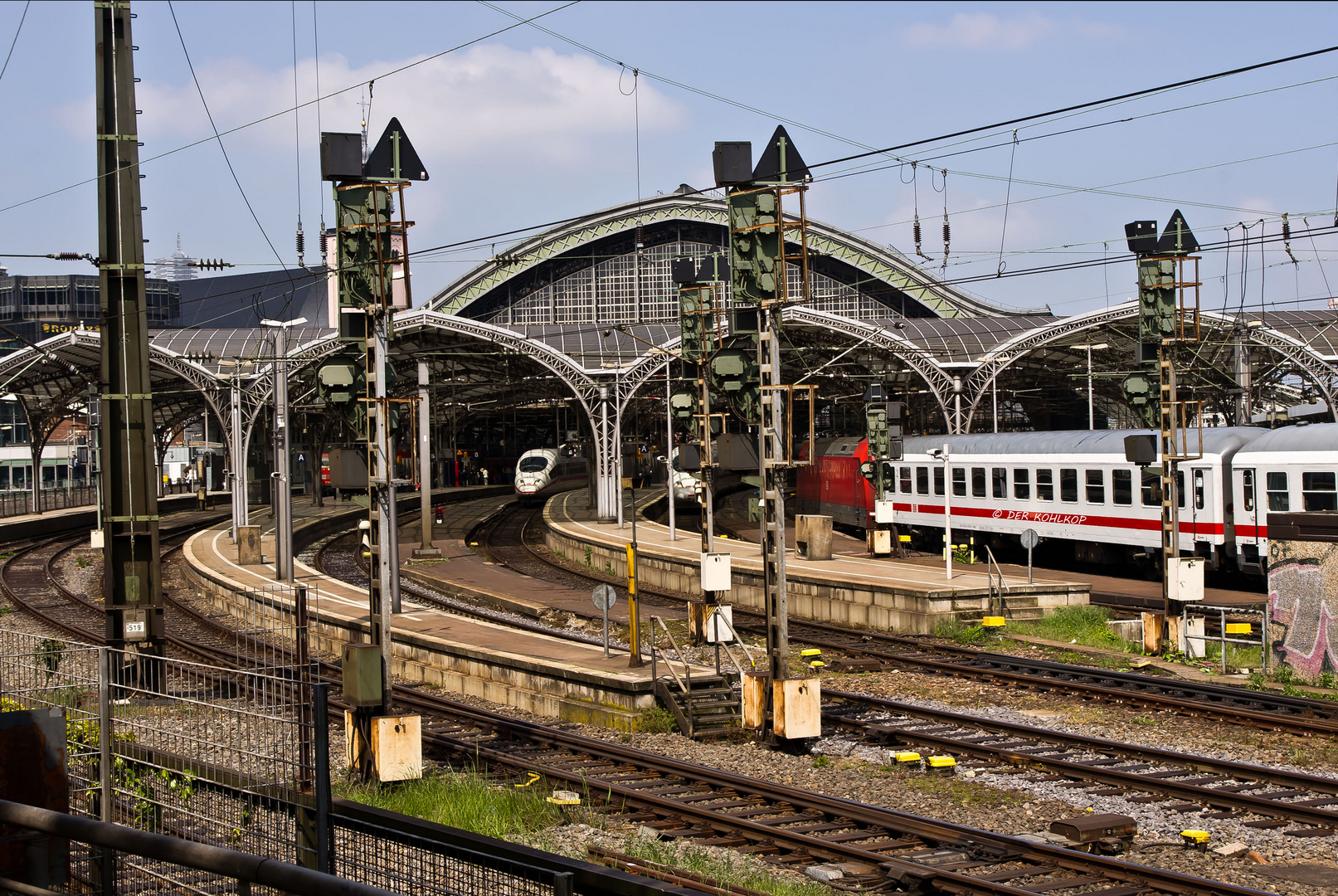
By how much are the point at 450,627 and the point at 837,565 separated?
11.5 metres

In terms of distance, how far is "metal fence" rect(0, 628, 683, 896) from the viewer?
609 centimetres

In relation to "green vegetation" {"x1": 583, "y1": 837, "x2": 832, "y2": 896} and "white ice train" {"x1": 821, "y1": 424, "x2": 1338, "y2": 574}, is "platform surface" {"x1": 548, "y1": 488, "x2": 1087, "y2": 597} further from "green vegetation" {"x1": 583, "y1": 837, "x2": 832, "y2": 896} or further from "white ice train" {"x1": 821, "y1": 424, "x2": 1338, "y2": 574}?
"green vegetation" {"x1": 583, "y1": 837, "x2": 832, "y2": 896}

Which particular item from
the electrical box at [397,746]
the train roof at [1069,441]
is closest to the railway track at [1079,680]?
the train roof at [1069,441]

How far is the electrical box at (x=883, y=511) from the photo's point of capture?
103 ft

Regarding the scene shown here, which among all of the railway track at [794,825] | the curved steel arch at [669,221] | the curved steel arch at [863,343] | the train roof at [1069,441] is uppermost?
the curved steel arch at [669,221]

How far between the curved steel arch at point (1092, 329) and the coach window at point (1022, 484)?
44.2 feet

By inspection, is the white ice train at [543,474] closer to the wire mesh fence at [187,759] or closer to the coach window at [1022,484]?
the coach window at [1022,484]

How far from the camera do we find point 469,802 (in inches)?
436

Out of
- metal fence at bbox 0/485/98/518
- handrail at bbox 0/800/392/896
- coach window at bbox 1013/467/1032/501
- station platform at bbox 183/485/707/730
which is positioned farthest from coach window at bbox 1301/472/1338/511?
metal fence at bbox 0/485/98/518

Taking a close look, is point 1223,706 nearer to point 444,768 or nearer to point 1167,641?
point 1167,641

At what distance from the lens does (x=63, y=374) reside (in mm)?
51656

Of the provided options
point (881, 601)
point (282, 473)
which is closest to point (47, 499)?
point (282, 473)

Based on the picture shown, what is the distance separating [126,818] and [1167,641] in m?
18.0

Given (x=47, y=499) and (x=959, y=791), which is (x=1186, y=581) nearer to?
(x=959, y=791)
